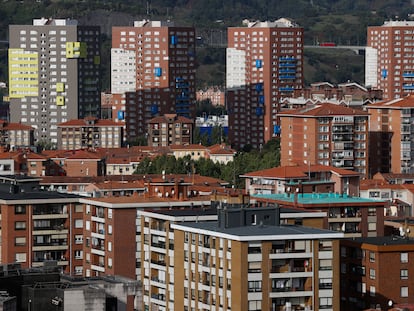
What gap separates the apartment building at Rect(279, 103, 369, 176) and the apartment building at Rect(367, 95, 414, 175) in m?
3.06

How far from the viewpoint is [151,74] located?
140125 mm

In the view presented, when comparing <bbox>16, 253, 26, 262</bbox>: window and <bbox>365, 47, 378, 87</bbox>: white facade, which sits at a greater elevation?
<bbox>365, 47, 378, 87</bbox>: white facade

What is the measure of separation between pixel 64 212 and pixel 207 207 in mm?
6376

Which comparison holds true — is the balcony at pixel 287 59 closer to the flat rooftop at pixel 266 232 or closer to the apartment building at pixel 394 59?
the apartment building at pixel 394 59

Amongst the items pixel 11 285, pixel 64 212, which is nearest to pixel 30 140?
pixel 64 212

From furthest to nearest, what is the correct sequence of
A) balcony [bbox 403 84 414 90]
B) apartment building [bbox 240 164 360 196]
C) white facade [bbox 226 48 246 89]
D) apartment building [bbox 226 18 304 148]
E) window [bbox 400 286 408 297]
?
balcony [bbox 403 84 414 90] < white facade [bbox 226 48 246 89] < apartment building [bbox 226 18 304 148] < apartment building [bbox 240 164 360 196] < window [bbox 400 286 408 297]

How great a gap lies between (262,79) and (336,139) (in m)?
49.9

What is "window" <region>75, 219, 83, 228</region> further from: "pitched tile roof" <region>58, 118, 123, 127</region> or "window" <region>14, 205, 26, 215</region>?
"pitched tile roof" <region>58, 118, 123, 127</region>

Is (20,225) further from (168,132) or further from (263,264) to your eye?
(168,132)

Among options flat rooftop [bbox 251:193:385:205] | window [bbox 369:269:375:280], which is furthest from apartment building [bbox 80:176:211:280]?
window [bbox 369:269:375:280]

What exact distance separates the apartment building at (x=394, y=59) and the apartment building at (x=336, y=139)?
53.1 meters

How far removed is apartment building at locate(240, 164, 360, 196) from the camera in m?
66.2

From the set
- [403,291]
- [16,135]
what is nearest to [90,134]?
[16,135]

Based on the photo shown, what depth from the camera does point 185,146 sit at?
4641 inches
